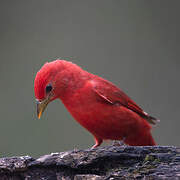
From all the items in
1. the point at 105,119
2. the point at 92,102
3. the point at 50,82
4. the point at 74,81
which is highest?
the point at 74,81

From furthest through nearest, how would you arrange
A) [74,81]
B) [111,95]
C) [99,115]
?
[111,95] < [74,81] < [99,115]

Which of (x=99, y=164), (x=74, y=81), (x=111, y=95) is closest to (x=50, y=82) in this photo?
(x=74, y=81)

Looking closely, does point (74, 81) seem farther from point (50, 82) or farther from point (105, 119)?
point (105, 119)

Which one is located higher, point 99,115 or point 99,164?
point 99,115

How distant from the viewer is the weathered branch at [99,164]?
9.83ft

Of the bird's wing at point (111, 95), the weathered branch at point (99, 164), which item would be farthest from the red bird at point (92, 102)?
the weathered branch at point (99, 164)

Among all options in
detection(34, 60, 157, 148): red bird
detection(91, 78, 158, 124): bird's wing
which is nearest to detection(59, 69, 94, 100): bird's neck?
detection(34, 60, 157, 148): red bird

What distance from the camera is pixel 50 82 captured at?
447 centimetres

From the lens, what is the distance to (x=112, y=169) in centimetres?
311

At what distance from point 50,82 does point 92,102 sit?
537 mm

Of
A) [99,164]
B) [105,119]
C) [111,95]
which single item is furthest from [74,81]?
[99,164]

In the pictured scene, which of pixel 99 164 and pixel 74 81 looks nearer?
pixel 99 164

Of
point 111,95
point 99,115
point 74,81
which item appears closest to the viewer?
point 99,115

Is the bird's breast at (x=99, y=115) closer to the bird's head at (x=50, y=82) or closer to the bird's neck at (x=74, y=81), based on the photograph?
the bird's neck at (x=74, y=81)
